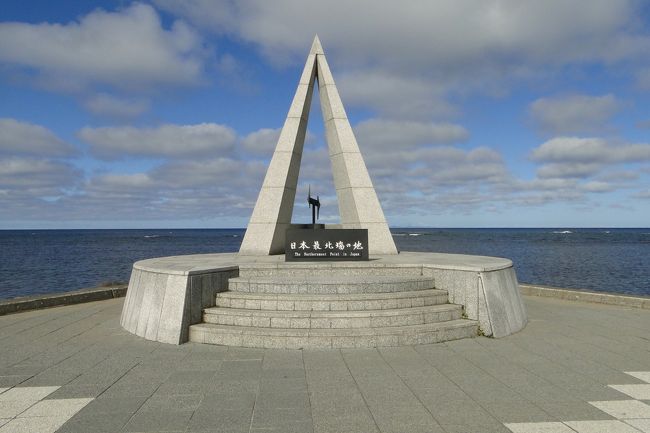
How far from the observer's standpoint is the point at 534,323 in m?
11.8

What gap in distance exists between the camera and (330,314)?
9.67 metres

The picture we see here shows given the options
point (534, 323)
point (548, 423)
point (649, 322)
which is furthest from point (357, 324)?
point (649, 322)

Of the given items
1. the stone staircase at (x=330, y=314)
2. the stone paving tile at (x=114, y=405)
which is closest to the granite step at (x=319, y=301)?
the stone staircase at (x=330, y=314)

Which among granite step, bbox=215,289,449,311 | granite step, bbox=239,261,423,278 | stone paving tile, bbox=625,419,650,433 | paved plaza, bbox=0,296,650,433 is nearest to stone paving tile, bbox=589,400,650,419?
paved plaza, bbox=0,296,650,433

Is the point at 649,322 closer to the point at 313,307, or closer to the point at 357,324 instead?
the point at 357,324

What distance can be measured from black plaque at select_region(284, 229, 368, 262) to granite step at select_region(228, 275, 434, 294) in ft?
6.46

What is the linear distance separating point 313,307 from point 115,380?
438 centimetres

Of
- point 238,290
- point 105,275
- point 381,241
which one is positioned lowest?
point 105,275

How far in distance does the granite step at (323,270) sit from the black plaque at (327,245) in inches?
23.0

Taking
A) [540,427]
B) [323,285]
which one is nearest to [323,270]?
[323,285]

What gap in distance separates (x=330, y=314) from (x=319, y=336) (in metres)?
0.76

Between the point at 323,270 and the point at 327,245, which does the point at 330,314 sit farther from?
the point at 327,245

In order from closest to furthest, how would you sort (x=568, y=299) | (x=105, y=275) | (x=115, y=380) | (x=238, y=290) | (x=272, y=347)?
(x=115, y=380) < (x=272, y=347) < (x=238, y=290) < (x=568, y=299) < (x=105, y=275)

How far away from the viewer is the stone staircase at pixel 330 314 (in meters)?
9.16
